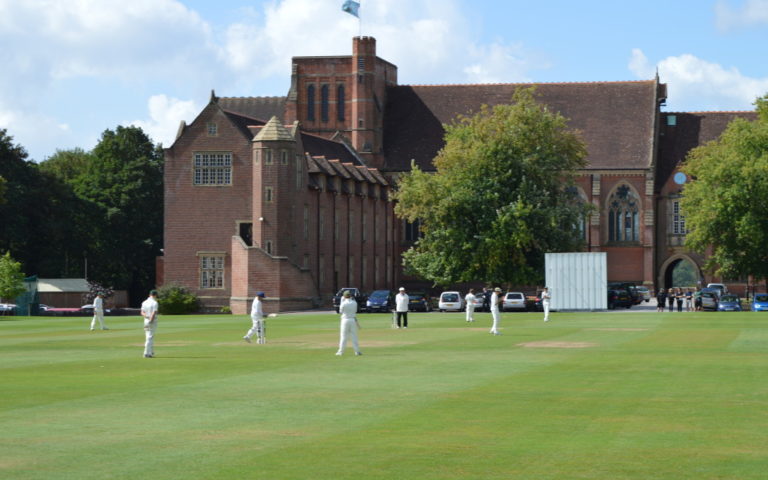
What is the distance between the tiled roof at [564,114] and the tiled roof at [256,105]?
31.9 ft

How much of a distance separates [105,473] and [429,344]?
22164mm

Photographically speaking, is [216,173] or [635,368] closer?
[635,368]

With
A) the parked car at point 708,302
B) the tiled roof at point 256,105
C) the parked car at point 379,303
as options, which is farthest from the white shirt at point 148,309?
the tiled roof at point 256,105

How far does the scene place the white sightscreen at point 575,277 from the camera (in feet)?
217

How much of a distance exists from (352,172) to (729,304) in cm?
2957

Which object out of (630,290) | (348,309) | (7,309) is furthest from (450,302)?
(348,309)

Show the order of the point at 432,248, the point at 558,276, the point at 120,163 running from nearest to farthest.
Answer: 1. the point at 558,276
2. the point at 432,248
3. the point at 120,163

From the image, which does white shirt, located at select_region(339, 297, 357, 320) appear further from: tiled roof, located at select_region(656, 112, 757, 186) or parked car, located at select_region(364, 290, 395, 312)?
tiled roof, located at select_region(656, 112, 757, 186)

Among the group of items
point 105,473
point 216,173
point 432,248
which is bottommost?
point 105,473

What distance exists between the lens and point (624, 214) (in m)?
97.2

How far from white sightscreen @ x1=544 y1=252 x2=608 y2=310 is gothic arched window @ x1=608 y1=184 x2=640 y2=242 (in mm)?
31374

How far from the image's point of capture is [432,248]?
7200 cm

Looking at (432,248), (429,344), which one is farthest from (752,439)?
(432,248)

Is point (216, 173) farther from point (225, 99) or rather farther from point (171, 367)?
point (171, 367)
